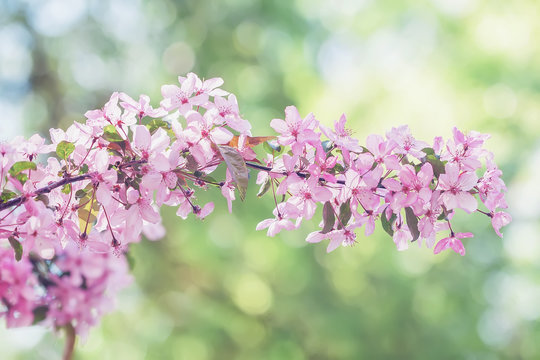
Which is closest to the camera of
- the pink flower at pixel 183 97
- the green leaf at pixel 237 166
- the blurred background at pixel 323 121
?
the green leaf at pixel 237 166

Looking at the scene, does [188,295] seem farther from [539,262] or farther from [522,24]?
[522,24]

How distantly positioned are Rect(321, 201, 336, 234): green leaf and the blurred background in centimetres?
305

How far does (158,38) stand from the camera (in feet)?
15.2

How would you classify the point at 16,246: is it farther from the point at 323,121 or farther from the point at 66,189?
the point at 323,121

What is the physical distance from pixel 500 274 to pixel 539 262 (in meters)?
0.48

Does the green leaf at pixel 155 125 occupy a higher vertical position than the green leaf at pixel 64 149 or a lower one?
higher

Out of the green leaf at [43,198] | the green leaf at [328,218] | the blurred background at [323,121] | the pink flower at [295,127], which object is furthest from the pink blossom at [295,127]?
the blurred background at [323,121]

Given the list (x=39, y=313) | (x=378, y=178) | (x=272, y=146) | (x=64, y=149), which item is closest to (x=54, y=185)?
(x=64, y=149)

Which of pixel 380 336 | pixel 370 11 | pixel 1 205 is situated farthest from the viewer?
pixel 370 11

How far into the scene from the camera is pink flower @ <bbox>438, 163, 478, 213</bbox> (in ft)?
2.49

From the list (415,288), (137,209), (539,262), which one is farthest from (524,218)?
(137,209)

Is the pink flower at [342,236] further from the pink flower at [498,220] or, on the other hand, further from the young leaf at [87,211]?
the young leaf at [87,211]

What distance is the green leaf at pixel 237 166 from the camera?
0.71 meters

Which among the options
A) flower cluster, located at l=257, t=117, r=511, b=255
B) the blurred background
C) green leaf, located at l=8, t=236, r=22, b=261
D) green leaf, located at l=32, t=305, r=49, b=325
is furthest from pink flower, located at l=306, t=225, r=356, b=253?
the blurred background
